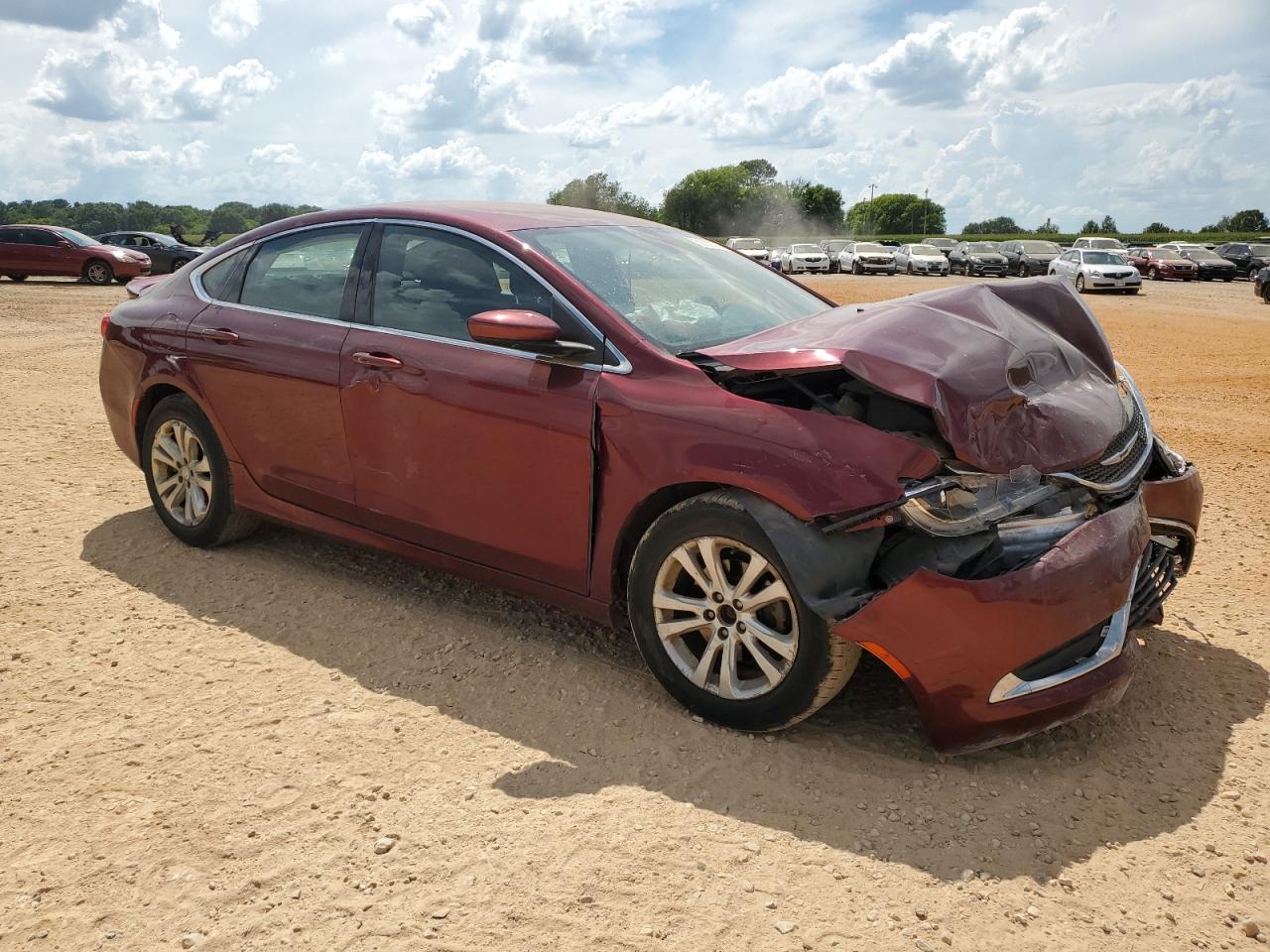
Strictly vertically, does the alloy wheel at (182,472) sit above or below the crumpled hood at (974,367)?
below

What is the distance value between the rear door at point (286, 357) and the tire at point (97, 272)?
24.1 metres

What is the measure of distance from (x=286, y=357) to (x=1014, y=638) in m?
3.08

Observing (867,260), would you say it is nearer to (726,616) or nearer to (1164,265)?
(1164,265)

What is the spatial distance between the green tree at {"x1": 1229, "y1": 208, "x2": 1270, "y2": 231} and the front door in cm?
10221

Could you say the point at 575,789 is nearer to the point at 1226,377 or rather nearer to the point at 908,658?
the point at 908,658

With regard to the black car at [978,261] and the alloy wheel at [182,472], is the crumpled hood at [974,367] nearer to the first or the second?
the alloy wheel at [182,472]

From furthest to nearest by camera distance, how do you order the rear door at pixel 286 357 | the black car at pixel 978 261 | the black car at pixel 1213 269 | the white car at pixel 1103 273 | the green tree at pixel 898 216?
the green tree at pixel 898 216 < the black car at pixel 978 261 < the black car at pixel 1213 269 < the white car at pixel 1103 273 < the rear door at pixel 286 357

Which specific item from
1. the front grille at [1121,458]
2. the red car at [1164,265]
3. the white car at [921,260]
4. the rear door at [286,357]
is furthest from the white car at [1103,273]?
the rear door at [286,357]

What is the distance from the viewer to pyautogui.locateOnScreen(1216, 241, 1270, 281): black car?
133 ft

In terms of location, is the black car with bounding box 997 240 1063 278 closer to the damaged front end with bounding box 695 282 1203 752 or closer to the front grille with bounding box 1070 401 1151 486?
the front grille with bounding box 1070 401 1151 486

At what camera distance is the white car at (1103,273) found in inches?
1146

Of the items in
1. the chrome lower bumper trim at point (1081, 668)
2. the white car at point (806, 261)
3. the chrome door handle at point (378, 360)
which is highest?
the chrome door handle at point (378, 360)

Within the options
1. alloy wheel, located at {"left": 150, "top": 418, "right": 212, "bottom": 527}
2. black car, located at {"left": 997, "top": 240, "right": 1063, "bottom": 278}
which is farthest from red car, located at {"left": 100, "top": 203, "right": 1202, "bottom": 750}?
black car, located at {"left": 997, "top": 240, "right": 1063, "bottom": 278}

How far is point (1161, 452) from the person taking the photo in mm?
4004
